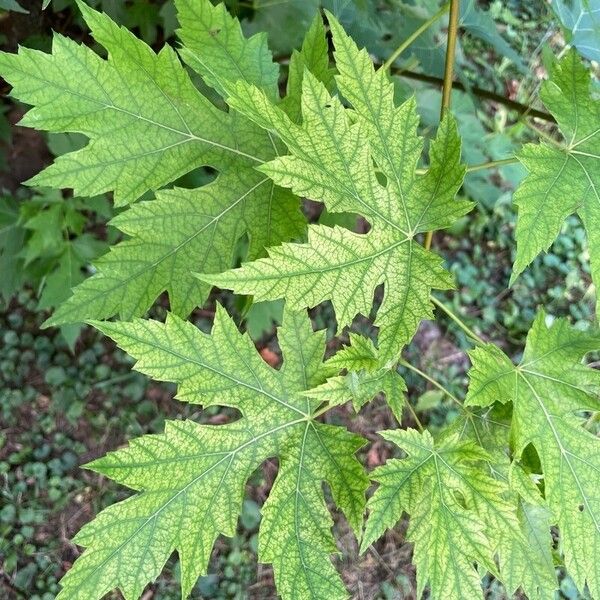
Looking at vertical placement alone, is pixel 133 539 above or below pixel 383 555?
above

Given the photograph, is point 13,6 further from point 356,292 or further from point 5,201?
point 5,201

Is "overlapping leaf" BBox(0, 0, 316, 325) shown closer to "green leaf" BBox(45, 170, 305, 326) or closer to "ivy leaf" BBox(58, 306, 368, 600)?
"green leaf" BBox(45, 170, 305, 326)

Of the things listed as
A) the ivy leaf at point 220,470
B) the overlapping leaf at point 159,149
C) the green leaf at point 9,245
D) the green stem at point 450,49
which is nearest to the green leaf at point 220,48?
the overlapping leaf at point 159,149

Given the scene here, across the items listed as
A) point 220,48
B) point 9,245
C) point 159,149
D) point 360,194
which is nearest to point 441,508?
point 360,194

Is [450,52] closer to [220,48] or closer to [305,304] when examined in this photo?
[220,48]

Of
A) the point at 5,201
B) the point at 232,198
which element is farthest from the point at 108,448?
the point at 232,198

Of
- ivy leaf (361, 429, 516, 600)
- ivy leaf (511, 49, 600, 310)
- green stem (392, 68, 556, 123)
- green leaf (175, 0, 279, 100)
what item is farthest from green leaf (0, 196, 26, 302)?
ivy leaf (511, 49, 600, 310)
